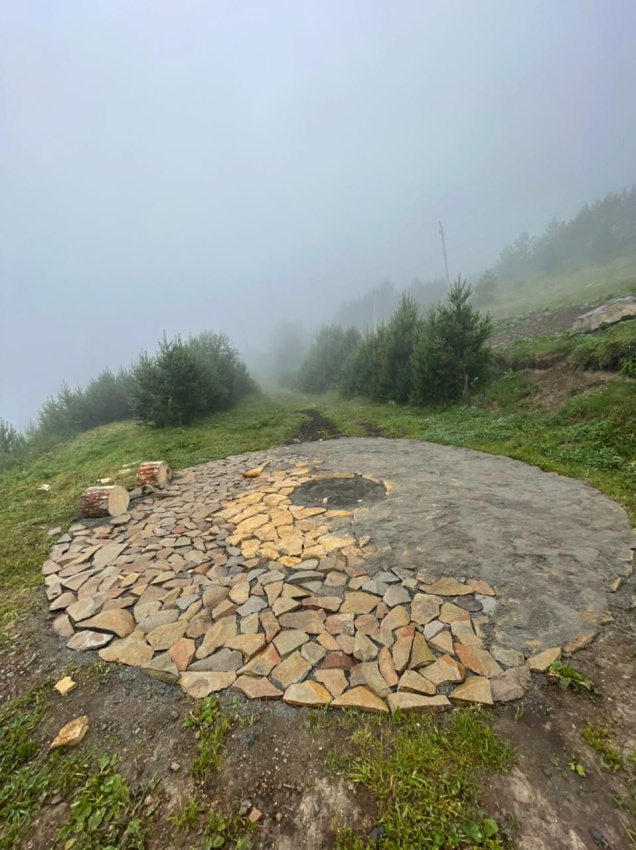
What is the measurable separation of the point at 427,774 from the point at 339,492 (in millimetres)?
3826

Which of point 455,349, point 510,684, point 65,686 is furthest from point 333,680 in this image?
point 455,349

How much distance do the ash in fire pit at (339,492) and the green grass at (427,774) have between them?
10.1 feet

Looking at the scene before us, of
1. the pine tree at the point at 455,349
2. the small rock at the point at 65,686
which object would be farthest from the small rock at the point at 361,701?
the pine tree at the point at 455,349

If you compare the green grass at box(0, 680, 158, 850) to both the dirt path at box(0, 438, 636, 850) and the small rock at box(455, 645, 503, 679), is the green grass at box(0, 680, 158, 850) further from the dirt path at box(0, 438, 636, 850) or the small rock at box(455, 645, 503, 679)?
the small rock at box(455, 645, 503, 679)

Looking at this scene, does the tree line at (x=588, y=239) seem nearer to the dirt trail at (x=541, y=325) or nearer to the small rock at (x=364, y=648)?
the dirt trail at (x=541, y=325)

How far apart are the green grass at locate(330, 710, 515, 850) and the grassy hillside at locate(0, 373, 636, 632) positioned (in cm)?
345

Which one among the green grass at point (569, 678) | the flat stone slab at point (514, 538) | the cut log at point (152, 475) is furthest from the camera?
the cut log at point (152, 475)

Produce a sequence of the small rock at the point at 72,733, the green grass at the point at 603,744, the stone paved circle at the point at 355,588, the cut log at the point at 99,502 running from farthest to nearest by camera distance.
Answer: the cut log at the point at 99,502
the stone paved circle at the point at 355,588
the small rock at the point at 72,733
the green grass at the point at 603,744

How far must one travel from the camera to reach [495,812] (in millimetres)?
1519

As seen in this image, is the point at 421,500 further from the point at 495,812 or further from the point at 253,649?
the point at 495,812

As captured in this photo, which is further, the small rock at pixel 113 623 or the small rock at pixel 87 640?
the small rock at pixel 113 623

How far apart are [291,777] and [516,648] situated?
5.72 ft

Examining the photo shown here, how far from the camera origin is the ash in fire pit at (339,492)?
507cm

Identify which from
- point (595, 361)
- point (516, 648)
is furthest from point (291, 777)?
point (595, 361)
